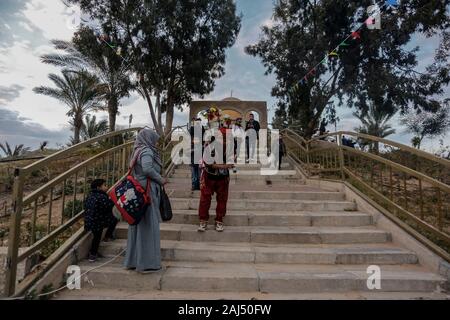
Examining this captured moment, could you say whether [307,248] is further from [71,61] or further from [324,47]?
[71,61]

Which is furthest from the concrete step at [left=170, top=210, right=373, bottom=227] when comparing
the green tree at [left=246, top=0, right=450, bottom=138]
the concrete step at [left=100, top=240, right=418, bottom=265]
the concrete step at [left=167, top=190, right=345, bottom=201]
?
the green tree at [left=246, top=0, right=450, bottom=138]

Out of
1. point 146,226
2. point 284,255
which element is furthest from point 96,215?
point 284,255

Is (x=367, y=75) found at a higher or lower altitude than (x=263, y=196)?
higher

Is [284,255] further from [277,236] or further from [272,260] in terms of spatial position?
[277,236]

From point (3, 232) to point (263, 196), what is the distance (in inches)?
183

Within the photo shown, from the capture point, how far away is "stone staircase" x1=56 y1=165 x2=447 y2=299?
3.17 metres

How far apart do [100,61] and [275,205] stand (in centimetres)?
1338

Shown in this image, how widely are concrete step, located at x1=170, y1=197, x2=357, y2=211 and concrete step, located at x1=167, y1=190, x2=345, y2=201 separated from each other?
0.41 meters

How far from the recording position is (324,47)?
46.3 feet

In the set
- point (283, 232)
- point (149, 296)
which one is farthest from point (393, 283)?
point (149, 296)

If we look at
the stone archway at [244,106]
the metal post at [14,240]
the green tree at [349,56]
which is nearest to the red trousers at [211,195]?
the metal post at [14,240]
